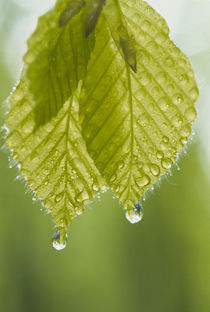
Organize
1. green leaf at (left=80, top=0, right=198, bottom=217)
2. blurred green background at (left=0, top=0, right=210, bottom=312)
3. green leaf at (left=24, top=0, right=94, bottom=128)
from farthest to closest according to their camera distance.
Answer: blurred green background at (left=0, top=0, right=210, bottom=312), green leaf at (left=80, top=0, right=198, bottom=217), green leaf at (left=24, top=0, right=94, bottom=128)

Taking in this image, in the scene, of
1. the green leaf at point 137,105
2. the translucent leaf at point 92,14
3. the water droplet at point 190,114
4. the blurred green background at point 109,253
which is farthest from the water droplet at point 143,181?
the blurred green background at point 109,253

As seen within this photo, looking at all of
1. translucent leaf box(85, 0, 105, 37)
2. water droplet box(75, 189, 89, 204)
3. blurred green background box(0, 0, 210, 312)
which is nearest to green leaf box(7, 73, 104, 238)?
water droplet box(75, 189, 89, 204)

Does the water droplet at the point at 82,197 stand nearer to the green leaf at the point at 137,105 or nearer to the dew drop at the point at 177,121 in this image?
the green leaf at the point at 137,105

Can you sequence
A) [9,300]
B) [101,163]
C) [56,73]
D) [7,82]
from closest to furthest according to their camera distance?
[56,73]
[101,163]
[7,82]
[9,300]

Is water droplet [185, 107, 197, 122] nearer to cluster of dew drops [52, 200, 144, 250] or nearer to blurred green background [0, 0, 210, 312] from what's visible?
cluster of dew drops [52, 200, 144, 250]

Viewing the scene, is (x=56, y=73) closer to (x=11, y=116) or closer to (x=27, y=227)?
(x=11, y=116)

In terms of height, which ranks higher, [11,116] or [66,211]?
[11,116]

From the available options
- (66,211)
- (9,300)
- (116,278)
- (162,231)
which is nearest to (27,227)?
(9,300)
